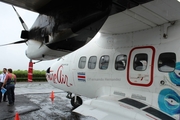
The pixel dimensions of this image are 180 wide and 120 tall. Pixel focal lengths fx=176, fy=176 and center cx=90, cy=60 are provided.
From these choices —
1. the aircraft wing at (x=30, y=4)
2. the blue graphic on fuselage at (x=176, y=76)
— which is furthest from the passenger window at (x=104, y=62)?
the aircraft wing at (x=30, y=4)

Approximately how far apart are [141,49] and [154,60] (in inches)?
18.2

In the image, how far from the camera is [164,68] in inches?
154

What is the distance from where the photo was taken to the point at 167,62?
3893 mm

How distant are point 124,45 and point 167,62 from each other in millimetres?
1258

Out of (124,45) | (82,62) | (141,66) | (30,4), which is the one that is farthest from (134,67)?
(30,4)

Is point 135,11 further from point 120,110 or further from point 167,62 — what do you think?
point 120,110

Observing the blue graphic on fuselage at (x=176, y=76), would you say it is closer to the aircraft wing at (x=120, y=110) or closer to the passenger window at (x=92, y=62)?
the aircraft wing at (x=120, y=110)

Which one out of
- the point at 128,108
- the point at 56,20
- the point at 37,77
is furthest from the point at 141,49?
the point at 37,77

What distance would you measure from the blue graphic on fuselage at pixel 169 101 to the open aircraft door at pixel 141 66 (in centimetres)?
39

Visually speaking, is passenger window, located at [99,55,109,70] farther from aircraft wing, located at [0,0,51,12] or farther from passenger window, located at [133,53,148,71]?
aircraft wing, located at [0,0,51,12]

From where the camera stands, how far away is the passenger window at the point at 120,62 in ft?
15.3

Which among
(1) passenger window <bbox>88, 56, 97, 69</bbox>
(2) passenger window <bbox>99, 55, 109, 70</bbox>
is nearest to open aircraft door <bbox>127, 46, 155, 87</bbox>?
(2) passenger window <bbox>99, 55, 109, 70</bbox>

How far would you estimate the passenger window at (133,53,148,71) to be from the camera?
4.23 metres

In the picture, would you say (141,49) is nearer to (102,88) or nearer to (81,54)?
(102,88)
